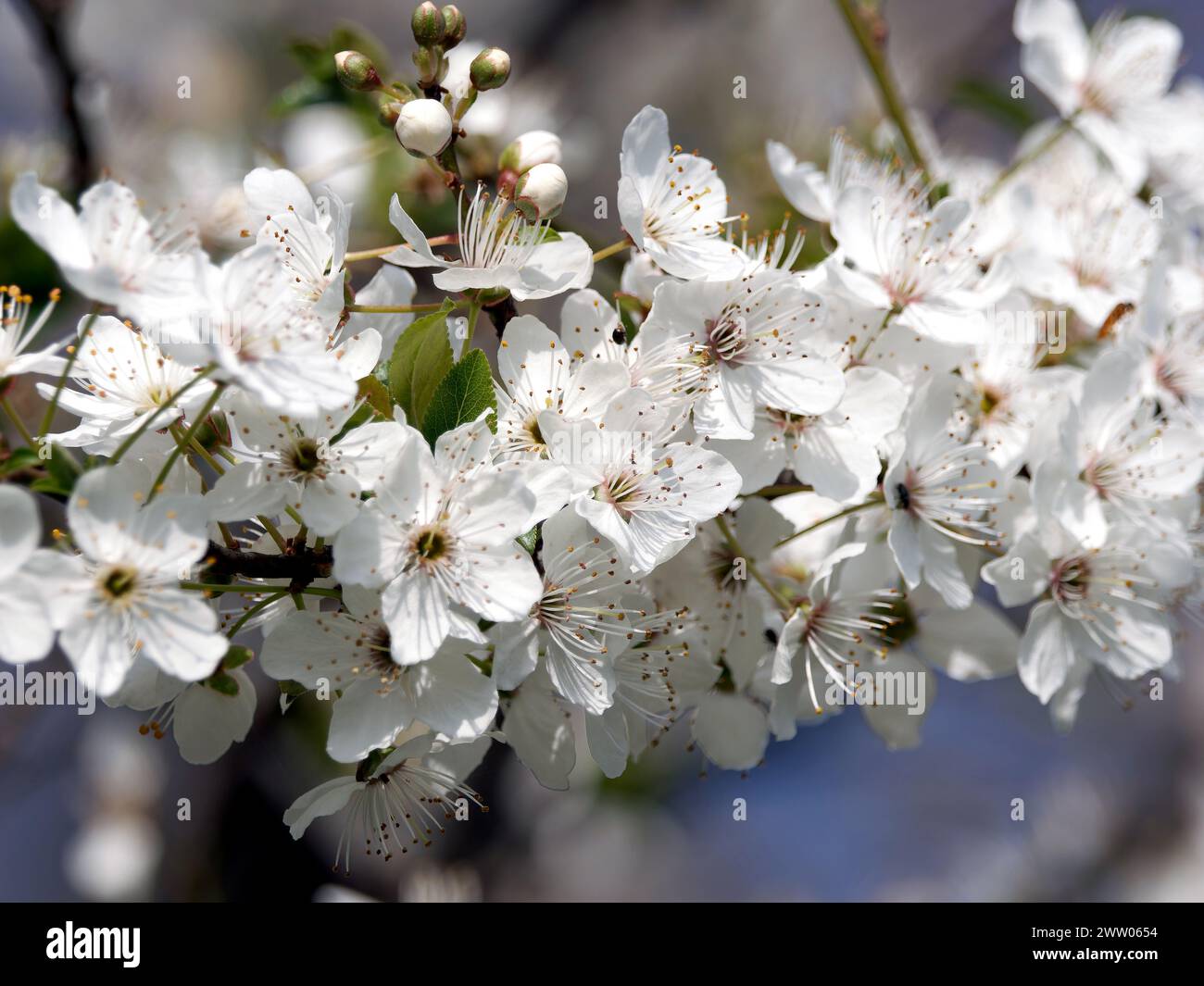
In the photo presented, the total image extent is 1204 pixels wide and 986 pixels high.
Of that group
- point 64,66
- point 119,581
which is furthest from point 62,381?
point 64,66

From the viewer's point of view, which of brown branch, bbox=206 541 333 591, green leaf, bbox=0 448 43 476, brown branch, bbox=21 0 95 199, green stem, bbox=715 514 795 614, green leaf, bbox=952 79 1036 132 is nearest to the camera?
green leaf, bbox=0 448 43 476

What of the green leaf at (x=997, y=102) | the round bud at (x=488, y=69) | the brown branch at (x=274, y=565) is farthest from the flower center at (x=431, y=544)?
the green leaf at (x=997, y=102)

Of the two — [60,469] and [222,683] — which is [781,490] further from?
[60,469]

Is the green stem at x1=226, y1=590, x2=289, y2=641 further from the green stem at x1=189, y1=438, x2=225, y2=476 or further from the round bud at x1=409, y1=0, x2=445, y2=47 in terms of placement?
the round bud at x1=409, y1=0, x2=445, y2=47

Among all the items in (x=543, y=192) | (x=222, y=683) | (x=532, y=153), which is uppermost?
(x=532, y=153)

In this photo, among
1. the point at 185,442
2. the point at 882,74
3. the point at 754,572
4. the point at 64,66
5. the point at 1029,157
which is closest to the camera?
the point at 185,442

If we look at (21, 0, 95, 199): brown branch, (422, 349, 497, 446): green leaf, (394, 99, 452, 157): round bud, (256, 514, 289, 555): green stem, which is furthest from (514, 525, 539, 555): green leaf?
(21, 0, 95, 199): brown branch

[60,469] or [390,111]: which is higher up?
[390,111]
